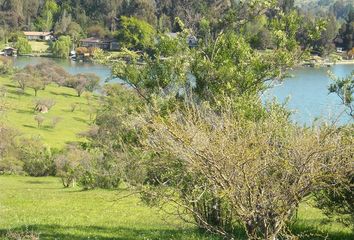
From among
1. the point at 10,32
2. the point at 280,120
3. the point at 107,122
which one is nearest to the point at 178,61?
the point at 280,120

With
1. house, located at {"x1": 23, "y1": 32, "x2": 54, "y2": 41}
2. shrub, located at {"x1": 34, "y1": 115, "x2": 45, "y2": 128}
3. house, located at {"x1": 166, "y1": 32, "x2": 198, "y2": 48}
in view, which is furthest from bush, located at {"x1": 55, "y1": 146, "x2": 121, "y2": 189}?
house, located at {"x1": 23, "y1": 32, "x2": 54, "y2": 41}

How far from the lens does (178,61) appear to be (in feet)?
29.6

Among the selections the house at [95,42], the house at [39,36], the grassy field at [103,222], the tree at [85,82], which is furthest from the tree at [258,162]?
the house at [39,36]

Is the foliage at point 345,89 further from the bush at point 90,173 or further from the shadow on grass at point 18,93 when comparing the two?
the shadow on grass at point 18,93

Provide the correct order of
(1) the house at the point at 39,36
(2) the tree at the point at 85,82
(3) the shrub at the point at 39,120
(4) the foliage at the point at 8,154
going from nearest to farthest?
(4) the foliage at the point at 8,154
(3) the shrub at the point at 39,120
(2) the tree at the point at 85,82
(1) the house at the point at 39,36

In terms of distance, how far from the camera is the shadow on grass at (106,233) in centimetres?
902

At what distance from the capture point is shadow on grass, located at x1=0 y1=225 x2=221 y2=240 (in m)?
9.02

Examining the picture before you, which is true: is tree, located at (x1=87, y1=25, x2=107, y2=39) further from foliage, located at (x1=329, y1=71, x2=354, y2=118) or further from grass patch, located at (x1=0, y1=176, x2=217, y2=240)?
foliage, located at (x1=329, y1=71, x2=354, y2=118)

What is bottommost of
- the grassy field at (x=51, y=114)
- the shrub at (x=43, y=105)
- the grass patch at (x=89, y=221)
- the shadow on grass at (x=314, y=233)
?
the grassy field at (x=51, y=114)

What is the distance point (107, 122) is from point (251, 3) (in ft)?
93.8

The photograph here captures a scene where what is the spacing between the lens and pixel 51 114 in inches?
2044

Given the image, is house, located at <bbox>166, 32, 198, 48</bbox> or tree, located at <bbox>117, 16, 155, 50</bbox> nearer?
house, located at <bbox>166, 32, 198, 48</bbox>

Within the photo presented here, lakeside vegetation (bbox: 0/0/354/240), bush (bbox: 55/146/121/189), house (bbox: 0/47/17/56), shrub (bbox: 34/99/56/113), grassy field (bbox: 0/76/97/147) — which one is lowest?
house (bbox: 0/47/17/56)

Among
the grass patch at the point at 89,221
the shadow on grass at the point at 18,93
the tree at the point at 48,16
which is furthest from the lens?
the tree at the point at 48,16
